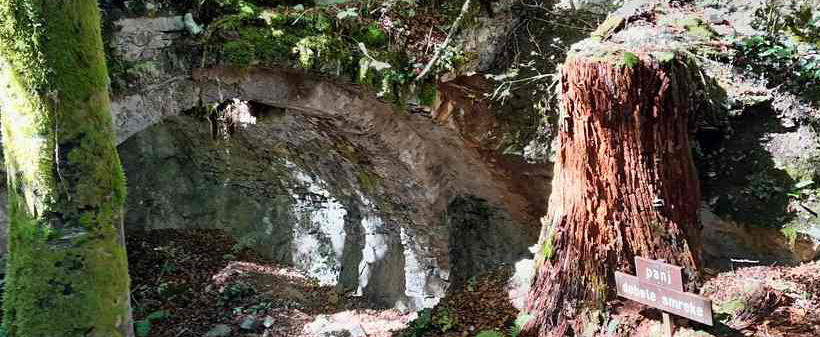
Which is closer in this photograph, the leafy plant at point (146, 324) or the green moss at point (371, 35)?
the leafy plant at point (146, 324)

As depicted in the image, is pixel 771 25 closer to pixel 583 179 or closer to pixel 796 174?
pixel 796 174

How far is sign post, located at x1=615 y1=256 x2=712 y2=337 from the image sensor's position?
295 cm

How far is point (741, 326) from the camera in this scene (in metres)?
3.25

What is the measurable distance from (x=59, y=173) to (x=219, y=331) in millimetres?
3079

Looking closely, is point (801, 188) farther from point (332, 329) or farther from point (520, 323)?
point (332, 329)

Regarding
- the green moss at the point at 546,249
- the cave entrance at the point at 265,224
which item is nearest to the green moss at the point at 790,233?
the green moss at the point at 546,249

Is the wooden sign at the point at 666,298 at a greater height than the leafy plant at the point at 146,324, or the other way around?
the wooden sign at the point at 666,298

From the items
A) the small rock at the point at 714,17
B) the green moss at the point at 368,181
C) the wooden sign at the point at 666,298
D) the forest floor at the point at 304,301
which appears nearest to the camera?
the wooden sign at the point at 666,298

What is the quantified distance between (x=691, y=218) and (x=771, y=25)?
2109 millimetres

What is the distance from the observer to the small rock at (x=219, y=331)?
570 centimetres

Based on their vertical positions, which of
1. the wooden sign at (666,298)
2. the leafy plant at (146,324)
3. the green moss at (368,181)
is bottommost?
the leafy plant at (146,324)

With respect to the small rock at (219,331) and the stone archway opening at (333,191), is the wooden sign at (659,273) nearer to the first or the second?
the stone archway opening at (333,191)

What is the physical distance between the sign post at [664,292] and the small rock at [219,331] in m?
4.12

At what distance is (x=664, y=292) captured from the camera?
3111 millimetres
